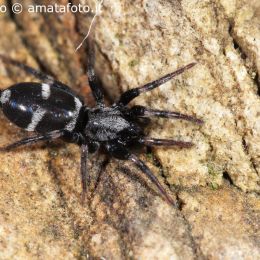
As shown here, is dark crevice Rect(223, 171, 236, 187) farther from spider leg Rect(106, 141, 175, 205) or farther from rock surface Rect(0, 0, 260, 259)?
spider leg Rect(106, 141, 175, 205)

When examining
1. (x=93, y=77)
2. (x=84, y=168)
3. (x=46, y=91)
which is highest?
(x=93, y=77)

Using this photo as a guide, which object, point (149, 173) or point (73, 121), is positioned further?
point (73, 121)

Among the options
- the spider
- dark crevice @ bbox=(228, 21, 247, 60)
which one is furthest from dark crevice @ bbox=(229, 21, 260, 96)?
the spider

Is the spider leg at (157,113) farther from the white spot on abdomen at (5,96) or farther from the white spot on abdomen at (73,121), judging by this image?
the white spot on abdomen at (5,96)

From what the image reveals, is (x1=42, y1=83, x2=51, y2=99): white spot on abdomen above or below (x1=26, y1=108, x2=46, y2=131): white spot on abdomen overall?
above

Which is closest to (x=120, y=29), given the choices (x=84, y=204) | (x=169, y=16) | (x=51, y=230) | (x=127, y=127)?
(x=169, y=16)

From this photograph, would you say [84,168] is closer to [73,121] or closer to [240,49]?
[73,121]

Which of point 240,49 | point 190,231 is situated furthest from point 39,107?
point 240,49

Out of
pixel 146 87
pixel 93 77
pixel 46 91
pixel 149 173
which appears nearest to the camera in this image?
pixel 149 173
